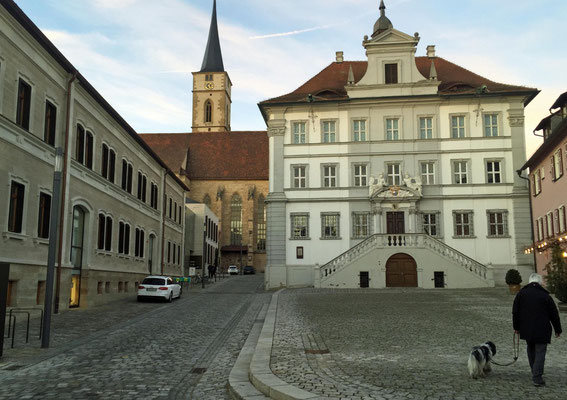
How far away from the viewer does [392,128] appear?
3950cm

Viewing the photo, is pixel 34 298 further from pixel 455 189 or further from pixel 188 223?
pixel 188 223

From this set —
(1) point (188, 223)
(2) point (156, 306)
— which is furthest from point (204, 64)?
(2) point (156, 306)

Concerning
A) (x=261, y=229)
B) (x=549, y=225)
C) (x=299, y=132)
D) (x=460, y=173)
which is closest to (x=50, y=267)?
(x=549, y=225)

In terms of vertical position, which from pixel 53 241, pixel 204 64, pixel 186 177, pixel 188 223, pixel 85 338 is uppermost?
pixel 204 64

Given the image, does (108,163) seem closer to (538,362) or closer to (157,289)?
(157,289)

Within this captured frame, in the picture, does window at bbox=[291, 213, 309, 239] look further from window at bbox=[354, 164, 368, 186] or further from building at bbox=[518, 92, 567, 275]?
building at bbox=[518, 92, 567, 275]

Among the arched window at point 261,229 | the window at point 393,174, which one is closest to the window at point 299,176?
the window at point 393,174

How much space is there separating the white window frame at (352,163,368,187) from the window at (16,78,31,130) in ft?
77.4

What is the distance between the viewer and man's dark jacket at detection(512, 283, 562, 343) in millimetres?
8078

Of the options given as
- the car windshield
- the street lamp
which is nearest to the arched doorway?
the car windshield

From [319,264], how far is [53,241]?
26188 mm

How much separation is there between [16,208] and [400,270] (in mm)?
23608

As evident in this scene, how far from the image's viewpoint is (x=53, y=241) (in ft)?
42.9

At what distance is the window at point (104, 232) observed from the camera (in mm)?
27414
